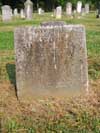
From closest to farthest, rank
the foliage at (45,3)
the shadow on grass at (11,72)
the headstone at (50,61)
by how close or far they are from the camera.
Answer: the headstone at (50,61) → the shadow on grass at (11,72) → the foliage at (45,3)

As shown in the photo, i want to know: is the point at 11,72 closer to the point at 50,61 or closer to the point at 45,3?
the point at 50,61

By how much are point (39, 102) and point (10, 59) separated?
3.67m

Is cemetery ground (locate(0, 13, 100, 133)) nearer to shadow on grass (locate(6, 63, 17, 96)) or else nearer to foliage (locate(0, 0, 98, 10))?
shadow on grass (locate(6, 63, 17, 96))

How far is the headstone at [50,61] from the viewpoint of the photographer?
5730mm

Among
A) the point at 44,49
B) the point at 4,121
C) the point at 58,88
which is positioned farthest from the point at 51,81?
the point at 4,121

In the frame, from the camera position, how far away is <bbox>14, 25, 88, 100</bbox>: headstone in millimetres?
5730

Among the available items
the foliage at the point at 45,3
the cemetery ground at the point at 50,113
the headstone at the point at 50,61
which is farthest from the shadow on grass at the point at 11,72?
the foliage at the point at 45,3

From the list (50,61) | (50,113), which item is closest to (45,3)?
(50,61)

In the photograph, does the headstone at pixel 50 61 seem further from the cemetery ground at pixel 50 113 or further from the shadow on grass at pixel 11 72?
the shadow on grass at pixel 11 72

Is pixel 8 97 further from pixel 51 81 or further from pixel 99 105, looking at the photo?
pixel 99 105

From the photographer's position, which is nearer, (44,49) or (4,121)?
(4,121)

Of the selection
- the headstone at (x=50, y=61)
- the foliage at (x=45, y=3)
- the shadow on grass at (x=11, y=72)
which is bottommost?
the foliage at (x=45, y=3)

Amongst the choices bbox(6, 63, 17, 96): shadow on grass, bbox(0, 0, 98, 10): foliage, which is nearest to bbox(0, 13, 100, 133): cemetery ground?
bbox(6, 63, 17, 96): shadow on grass

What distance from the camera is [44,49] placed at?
5.79 meters
